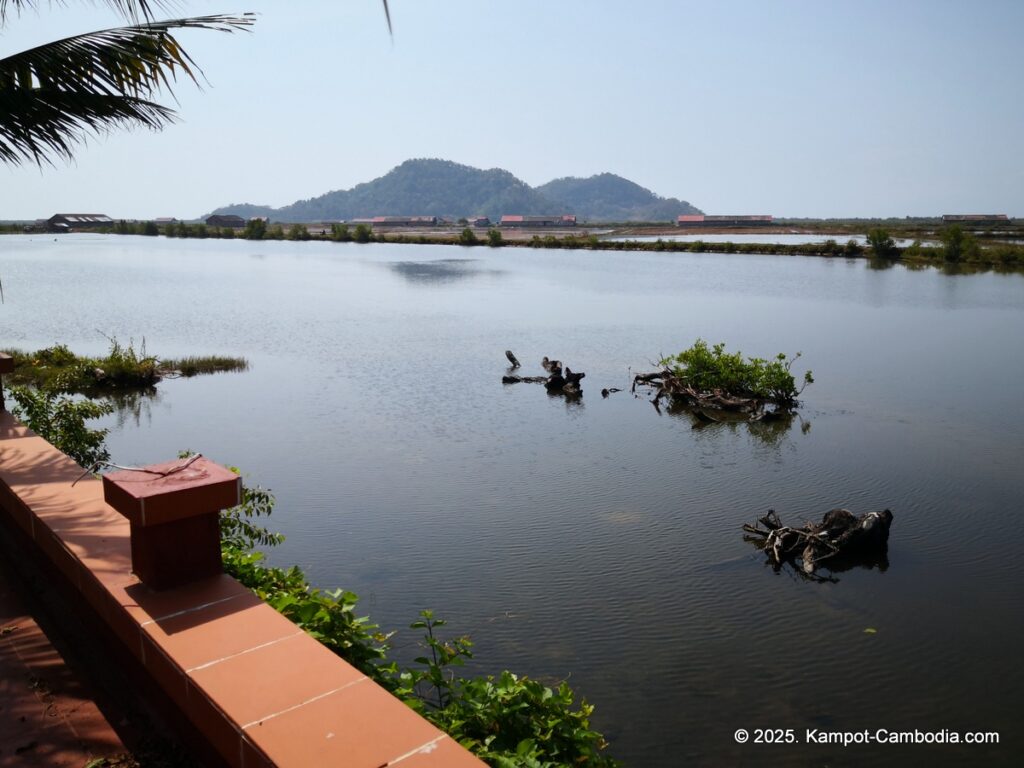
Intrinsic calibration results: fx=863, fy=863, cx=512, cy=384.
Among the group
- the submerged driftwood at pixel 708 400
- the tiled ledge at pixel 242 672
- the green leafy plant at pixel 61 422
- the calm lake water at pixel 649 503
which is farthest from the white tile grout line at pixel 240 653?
the submerged driftwood at pixel 708 400

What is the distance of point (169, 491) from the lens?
3.13m

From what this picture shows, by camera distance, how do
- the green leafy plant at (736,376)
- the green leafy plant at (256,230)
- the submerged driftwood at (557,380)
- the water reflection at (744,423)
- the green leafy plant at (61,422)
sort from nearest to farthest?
the green leafy plant at (61,422) < the water reflection at (744,423) < the green leafy plant at (736,376) < the submerged driftwood at (557,380) < the green leafy plant at (256,230)

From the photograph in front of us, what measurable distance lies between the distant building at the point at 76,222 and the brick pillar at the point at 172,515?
170023 mm

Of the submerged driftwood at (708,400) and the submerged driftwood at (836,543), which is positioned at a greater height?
the submerged driftwood at (708,400)

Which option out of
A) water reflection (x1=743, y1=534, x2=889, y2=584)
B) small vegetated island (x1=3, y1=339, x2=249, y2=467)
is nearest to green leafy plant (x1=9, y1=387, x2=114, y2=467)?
small vegetated island (x1=3, y1=339, x2=249, y2=467)

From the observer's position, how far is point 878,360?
Answer: 23.3 m

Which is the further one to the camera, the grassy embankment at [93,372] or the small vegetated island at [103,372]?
the grassy embankment at [93,372]

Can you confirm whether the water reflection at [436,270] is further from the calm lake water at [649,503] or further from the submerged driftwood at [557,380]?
the submerged driftwood at [557,380]

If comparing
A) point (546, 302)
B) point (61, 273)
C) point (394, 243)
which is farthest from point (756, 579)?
point (394, 243)

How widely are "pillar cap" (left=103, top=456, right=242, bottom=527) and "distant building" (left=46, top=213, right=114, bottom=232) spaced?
169945 mm

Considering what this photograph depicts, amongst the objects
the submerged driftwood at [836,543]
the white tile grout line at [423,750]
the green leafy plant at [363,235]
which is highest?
the green leafy plant at [363,235]

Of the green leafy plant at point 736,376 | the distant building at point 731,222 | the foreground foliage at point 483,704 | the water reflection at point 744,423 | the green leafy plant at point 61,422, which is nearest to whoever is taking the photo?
the foreground foliage at point 483,704

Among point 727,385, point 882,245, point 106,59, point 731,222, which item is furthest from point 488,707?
point 731,222

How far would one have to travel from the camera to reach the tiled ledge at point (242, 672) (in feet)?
7.72
